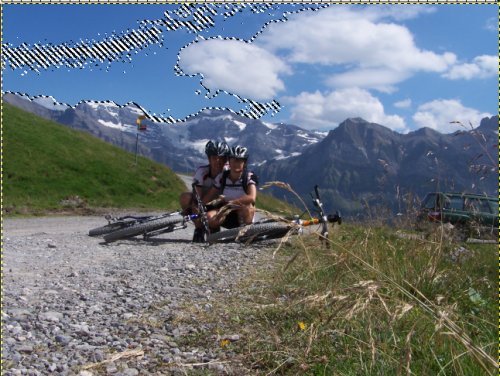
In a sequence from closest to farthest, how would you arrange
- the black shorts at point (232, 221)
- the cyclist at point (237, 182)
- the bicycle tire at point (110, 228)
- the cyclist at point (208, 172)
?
the cyclist at point (237, 182) → the cyclist at point (208, 172) → the black shorts at point (232, 221) → the bicycle tire at point (110, 228)

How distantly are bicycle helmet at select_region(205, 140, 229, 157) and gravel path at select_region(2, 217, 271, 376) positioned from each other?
2.17 m

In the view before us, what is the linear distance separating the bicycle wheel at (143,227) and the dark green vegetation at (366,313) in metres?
5.09

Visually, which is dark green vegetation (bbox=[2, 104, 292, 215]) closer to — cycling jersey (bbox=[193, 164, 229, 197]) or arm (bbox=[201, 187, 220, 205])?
cycling jersey (bbox=[193, 164, 229, 197])

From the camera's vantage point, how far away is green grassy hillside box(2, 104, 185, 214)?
2816 centimetres

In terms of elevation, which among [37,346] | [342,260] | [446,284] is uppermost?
[342,260]

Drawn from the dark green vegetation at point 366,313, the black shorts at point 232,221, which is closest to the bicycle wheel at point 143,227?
the black shorts at point 232,221

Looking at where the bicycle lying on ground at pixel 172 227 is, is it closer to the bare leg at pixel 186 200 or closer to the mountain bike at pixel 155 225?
the mountain bike at pixel 155 225

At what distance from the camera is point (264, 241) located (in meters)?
10.2

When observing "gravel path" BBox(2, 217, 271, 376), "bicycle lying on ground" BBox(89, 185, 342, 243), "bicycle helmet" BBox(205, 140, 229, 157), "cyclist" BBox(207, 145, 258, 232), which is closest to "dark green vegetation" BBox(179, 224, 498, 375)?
"gravel path" BBox(2, 217, 271, 376)

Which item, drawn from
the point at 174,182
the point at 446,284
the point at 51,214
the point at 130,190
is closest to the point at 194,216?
the point at 446,284

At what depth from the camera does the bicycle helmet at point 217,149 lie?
1030 cm

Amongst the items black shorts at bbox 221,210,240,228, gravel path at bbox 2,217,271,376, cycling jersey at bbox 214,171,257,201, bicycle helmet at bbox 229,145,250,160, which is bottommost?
gravel path at bbox 2,217,271,376

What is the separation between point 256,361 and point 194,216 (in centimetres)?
698

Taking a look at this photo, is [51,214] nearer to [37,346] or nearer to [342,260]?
[37,346]
